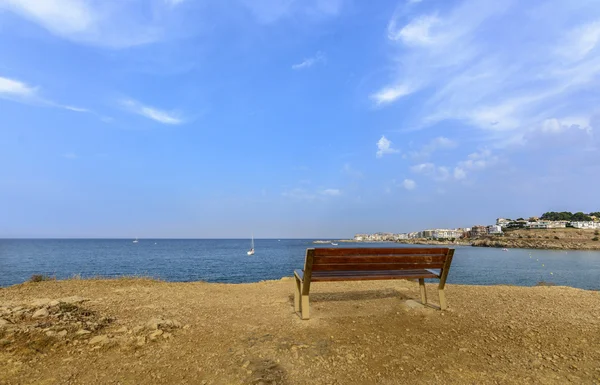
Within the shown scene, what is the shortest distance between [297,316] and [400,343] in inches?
77.1

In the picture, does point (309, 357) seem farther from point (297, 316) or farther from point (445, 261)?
point (445, 261)

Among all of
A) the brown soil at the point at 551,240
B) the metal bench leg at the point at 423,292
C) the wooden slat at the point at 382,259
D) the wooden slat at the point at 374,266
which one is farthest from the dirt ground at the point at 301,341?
the brown soil at the point at 551,240

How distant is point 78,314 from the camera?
526cm

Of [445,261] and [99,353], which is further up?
[445,261]

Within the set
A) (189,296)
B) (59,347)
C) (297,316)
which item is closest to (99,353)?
(59,347)

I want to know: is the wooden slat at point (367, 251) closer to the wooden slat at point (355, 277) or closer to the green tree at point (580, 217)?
the wooden slat at point (355, 277)

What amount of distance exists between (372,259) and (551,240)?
126 metres

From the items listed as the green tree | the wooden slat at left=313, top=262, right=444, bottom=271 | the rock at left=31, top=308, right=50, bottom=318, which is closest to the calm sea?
the rock at left=31, top=308, right=50, bottom=318

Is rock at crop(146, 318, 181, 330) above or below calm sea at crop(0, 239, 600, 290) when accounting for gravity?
above

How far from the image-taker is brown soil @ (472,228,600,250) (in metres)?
92.2

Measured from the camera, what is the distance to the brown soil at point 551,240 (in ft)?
302

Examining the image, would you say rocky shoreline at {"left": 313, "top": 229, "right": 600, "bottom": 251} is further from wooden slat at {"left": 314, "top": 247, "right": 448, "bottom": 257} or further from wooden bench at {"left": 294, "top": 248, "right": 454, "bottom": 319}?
wooden slat at {"left": 314, "top": 247, "right": 448, "bottom": 257}

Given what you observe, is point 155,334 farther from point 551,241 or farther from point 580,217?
point 580,217

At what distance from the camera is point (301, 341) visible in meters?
4.45
